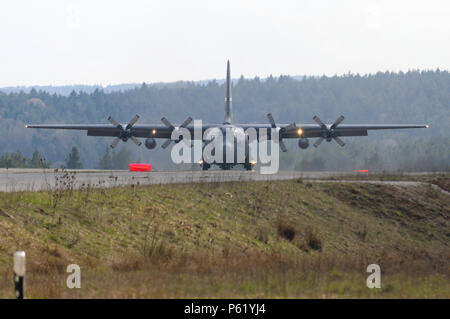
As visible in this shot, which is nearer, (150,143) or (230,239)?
(230,239)

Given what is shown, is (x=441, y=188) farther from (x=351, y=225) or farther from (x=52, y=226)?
(x=52, y=226)

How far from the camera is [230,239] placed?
24094 millimetres

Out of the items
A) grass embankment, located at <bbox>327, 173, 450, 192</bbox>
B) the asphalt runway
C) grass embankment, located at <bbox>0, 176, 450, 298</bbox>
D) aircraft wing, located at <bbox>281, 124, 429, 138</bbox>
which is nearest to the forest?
aircraft wing, located at <bbox>281, 124, 429, 138</bbox>

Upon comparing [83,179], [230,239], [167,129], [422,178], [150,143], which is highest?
[167,129]

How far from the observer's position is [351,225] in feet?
106

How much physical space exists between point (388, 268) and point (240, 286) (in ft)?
18.9

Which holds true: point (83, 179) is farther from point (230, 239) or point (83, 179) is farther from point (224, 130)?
point (224, 130)

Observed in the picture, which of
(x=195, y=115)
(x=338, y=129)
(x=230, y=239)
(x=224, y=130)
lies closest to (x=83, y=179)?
(x=230, y=239)

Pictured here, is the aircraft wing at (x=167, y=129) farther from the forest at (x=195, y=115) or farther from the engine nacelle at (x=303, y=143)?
the forest at (x=195, y=115)

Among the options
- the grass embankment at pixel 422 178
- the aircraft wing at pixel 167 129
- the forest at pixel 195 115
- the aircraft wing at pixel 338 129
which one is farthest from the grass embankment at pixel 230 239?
the forest at pixel 195 115

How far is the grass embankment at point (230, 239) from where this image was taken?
1280cm

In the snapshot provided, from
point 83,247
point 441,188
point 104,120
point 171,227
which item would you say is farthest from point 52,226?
point 104,120

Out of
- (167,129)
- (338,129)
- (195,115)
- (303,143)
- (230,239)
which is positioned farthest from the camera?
(195,115)
